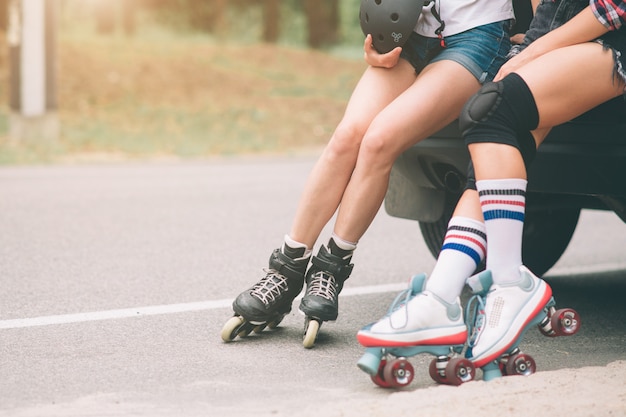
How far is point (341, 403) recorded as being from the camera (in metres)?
2.87

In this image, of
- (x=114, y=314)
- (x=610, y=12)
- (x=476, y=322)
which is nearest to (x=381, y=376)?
(x=476, y=322)

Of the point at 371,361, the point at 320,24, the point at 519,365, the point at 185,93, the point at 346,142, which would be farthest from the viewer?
the point at 320,24

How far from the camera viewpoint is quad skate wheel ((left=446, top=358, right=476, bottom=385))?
119 inches

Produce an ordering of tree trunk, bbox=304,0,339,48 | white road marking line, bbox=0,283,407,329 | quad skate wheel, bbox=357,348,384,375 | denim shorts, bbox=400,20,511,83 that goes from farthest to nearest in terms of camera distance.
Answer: tree trunk, bbox=304,0,339,48 → white road marking line, bbox=0,283,407,329 → denim shorts, bbox=400,20,511,83 → quad skate wheel, bbox=357,348,384,375

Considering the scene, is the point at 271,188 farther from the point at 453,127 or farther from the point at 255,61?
the point at 255,61

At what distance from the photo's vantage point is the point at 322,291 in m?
3.66

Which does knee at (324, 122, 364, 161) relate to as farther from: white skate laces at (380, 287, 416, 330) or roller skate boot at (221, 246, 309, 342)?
white skate laces at (380, 287, 416, 330)

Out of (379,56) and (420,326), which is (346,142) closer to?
(379,56)

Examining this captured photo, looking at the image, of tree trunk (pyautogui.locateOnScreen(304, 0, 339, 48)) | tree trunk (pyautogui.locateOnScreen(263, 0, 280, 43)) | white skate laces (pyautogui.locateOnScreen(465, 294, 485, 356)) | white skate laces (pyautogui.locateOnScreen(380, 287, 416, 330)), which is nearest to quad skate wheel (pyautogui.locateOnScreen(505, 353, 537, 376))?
white skate laces (pyautogui.locateOnScreen(465, 294, 485, 356))

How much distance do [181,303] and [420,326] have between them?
166cm

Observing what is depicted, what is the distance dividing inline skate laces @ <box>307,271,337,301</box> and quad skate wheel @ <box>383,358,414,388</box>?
662 mm

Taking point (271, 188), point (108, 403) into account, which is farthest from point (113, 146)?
point (108, 403)

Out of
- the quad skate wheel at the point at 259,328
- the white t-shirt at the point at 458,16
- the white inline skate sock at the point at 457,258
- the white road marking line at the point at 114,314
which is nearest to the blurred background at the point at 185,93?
the white road marking line at the point at 114,314

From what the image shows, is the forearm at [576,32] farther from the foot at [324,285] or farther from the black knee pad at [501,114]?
the foot at [324,285]
